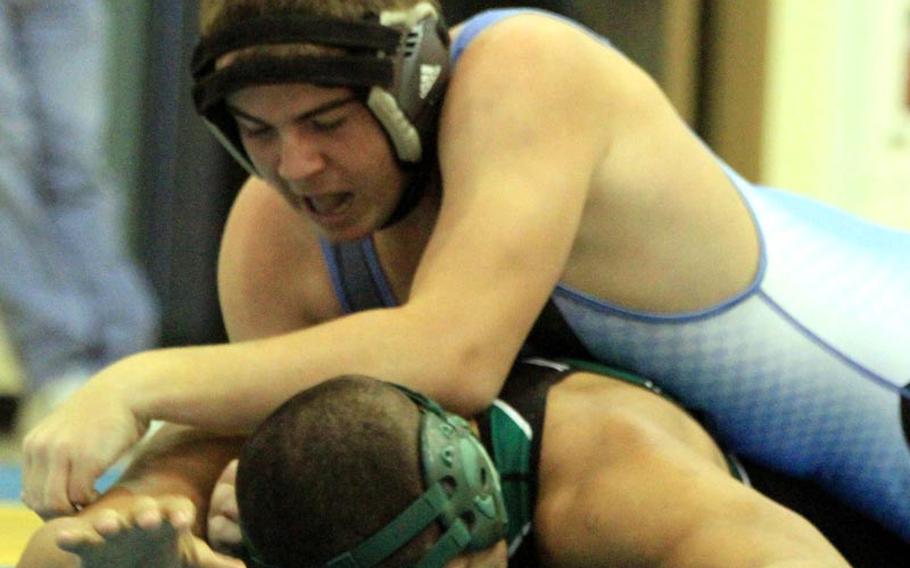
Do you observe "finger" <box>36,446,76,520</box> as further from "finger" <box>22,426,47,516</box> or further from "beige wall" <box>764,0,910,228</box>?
"beige wall" <box>764,0,910,228</box>

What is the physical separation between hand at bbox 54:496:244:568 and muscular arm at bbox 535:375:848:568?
39cm

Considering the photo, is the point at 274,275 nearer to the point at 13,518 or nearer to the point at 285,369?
the point at 285,369

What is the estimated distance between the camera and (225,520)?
181 centimetres

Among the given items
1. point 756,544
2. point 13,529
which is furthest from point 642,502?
point 13,529

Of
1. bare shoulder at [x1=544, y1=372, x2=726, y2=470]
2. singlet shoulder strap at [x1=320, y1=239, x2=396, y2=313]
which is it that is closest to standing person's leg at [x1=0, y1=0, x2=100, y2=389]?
singlet shoulder strap at [x1=320, y1=239, x2=396, y2=313]

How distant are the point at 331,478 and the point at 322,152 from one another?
47 centimetres

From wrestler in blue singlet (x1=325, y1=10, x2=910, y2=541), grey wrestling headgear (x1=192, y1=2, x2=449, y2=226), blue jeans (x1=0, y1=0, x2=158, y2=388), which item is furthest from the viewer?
blue jeans (x1=0, y1=0, x2=158, y2=388)

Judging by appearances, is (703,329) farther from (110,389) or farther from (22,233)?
(22,233)

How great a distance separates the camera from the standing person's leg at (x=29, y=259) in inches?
142

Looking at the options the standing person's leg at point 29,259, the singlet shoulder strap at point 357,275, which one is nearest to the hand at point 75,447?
the singlet shoulder strap at point 357,275

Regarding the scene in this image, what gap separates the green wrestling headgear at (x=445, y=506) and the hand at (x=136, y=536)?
0.11m

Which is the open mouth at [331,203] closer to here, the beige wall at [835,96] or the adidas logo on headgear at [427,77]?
the adidas logo on headgear at [427,77]

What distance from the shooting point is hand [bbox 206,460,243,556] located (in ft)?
5.87

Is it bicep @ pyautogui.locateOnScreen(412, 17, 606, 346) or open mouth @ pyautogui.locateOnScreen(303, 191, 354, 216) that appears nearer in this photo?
bicep @ pyautogui.locateOnScreen(412, 17, 606, 346)
